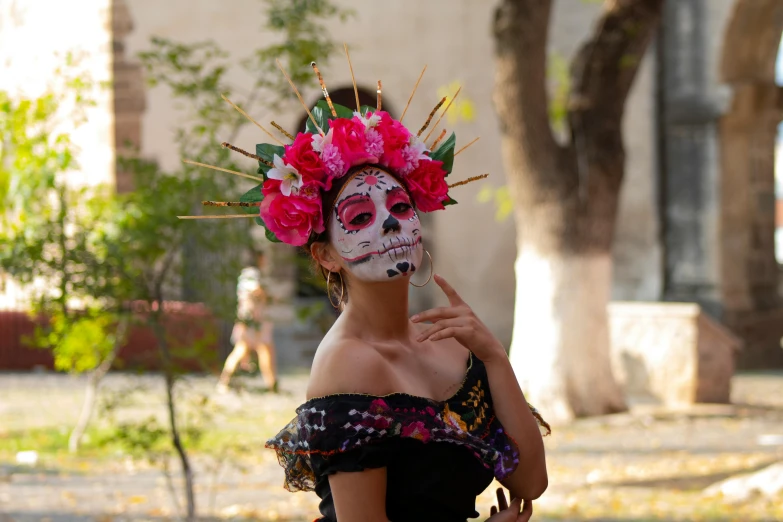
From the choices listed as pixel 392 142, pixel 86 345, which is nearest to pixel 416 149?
pixel 392 142

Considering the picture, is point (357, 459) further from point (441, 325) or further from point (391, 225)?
point (391, 225)

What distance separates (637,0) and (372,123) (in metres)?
7.12

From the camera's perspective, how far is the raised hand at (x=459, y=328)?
8.14ft

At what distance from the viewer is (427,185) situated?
2.66 metres

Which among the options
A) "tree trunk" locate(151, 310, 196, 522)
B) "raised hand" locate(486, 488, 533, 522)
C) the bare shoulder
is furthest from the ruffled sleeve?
"tree trunk" locate(151, 310, 196, 522)

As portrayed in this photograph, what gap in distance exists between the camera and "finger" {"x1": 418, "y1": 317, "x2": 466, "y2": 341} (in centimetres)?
244

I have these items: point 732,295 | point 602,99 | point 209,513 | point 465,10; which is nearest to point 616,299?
point 732,295

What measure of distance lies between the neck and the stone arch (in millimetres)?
11863

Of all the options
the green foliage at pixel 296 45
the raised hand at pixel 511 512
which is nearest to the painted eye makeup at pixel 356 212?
the raised hand at pixel 511 512

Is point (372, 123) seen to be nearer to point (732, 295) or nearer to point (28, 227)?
point (28, 227)

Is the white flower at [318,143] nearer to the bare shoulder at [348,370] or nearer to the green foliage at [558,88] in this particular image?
the bare shoulder at [348,370]

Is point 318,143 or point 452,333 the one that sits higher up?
point 318,143

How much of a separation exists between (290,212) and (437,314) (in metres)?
0.39

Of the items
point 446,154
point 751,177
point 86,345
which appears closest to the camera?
point 446,154
